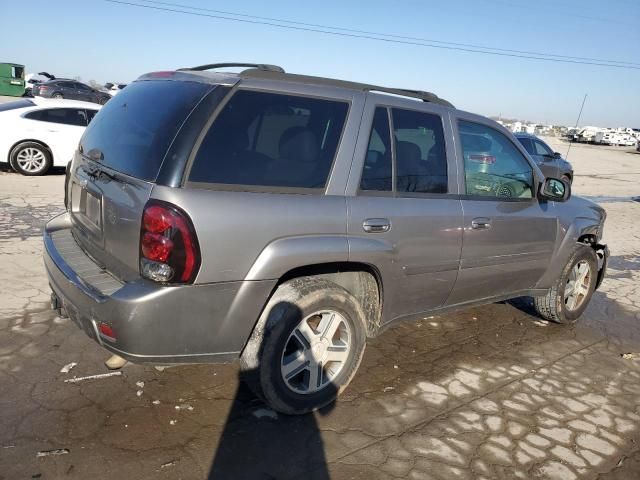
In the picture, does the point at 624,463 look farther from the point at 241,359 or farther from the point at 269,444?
the point at 241,359

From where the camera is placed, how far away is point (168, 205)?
8.11 ft

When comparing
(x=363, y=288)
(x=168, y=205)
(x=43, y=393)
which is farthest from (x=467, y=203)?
(x=43, y=393)

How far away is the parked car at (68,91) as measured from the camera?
26594 millimetres

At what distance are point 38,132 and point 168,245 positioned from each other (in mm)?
8937

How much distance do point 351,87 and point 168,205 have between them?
1438 mm

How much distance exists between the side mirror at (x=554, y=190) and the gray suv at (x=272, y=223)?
0.53 metres

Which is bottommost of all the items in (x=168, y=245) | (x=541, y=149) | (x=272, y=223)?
(x=168, y=245)

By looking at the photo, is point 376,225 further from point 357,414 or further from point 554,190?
point 554,190

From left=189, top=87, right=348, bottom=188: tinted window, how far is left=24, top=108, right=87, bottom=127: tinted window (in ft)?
28.7

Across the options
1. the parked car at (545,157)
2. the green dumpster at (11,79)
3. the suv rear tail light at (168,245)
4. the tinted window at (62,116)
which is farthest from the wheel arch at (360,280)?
the green dumpster at (11,79)

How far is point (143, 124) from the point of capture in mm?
2883

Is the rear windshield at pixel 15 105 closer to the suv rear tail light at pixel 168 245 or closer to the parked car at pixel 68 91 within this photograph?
the suv rear tail light at pixel 168 245

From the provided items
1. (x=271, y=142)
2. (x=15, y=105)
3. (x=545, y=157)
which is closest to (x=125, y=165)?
(x=271, y=142)

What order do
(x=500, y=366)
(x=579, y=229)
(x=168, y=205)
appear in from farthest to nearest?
(x=579, y=229)
(x=500, y=366)
(x=168, y=205)
